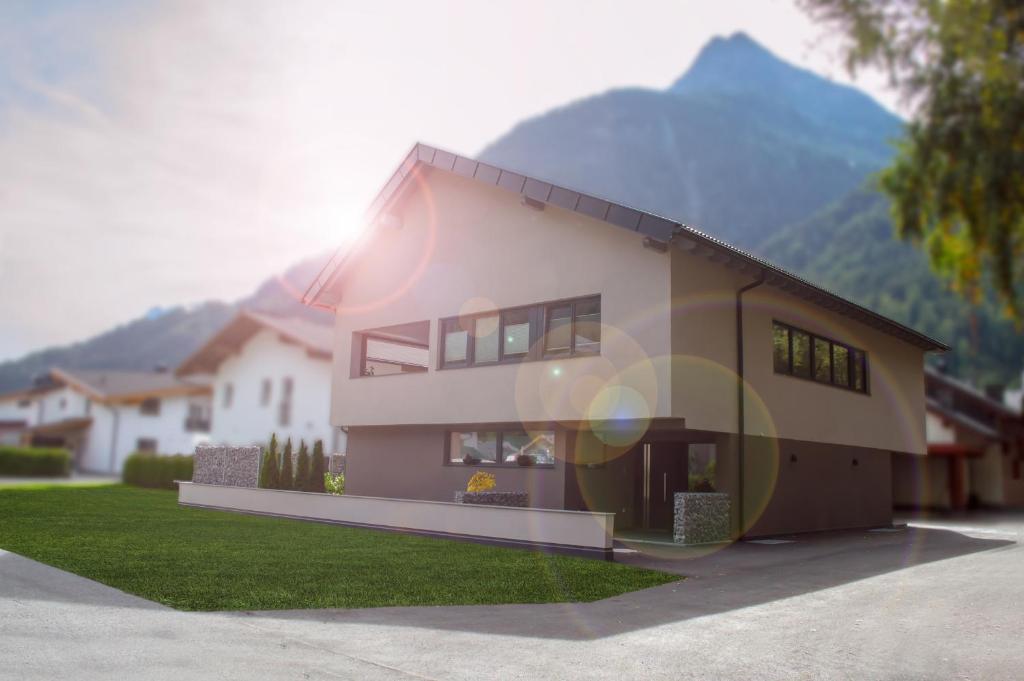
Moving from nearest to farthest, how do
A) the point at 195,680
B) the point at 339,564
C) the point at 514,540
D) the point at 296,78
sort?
the point at 195,680 → the point at 339,564 → the point at 514,540 → the point at 296,78

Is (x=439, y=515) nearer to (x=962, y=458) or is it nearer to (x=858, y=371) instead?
(x=858, y=371)

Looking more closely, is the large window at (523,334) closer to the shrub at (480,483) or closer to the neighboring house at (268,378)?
the shrub at (480,483)

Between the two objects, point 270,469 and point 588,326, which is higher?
point 588,326

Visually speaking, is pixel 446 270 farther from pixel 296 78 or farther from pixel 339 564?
pixel 339 564

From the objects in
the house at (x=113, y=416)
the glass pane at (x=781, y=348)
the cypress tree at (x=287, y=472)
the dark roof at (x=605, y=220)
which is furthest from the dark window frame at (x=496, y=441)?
the house at (x=113, y=416)

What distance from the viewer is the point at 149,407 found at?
45.5m

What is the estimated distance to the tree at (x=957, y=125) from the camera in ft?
15.3

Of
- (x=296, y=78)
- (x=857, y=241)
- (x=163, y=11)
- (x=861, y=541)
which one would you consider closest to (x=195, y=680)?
(x=296, y=78)

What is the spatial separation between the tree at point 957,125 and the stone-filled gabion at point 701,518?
32.8ft

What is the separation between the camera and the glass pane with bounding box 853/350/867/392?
Result: 20.7 metres

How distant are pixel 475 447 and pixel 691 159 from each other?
144694mm

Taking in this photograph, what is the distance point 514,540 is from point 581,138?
151852 mm

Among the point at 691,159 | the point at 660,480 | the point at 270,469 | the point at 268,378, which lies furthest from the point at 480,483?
the point at 691,159

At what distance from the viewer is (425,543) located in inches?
523
